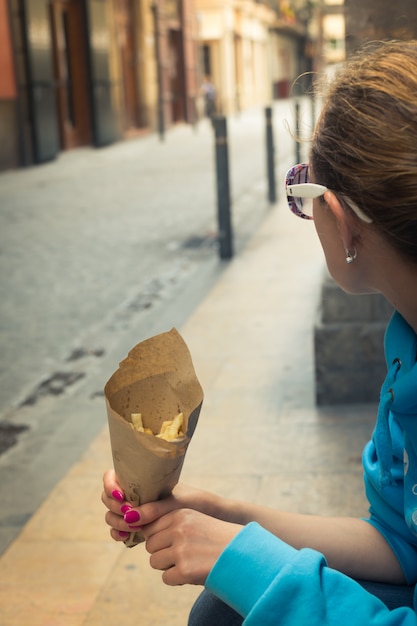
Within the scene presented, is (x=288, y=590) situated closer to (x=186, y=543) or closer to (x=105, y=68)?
(x=186, y=543)

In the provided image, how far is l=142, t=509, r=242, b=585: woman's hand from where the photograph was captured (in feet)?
4.17

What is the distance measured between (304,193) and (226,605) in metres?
0.63

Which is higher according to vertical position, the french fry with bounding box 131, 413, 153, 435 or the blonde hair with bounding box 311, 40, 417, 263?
the blonde hair with bounding box 311, 40, 417, 263

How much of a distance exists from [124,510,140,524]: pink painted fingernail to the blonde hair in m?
0.51

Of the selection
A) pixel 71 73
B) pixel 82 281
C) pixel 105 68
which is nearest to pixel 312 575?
pixel 82 281

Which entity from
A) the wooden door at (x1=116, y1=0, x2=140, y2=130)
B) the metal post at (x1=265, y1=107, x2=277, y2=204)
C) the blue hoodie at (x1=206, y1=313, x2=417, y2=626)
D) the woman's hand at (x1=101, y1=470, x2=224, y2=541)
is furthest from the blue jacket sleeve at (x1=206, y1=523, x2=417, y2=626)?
the wooden door at (x1=116, y1=0, x2=140, y2=130)

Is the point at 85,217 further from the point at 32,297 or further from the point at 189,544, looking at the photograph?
the point at 189,544

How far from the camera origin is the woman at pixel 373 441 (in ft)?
3.90

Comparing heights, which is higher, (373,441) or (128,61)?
(373,441)

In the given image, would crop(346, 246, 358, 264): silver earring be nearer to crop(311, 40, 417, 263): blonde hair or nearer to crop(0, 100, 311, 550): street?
crop(311, 40, 417, 263): blonde hair

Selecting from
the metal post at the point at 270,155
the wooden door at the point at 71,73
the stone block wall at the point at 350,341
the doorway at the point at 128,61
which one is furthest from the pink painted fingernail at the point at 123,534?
the doorway at the point at 128,61

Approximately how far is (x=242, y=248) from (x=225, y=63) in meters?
31.7

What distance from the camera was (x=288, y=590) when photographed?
1.19 m

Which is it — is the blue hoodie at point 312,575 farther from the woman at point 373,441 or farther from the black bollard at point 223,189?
the black bollard at point 223,189
